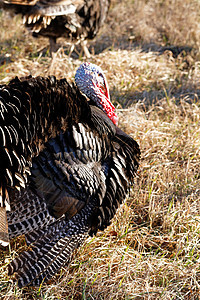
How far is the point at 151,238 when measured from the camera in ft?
9.91

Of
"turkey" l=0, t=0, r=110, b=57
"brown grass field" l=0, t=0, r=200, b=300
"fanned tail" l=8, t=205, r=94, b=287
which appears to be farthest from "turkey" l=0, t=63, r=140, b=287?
"turkey" l=0, t=0, r=110, b=57

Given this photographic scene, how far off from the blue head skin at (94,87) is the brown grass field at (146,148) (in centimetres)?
77

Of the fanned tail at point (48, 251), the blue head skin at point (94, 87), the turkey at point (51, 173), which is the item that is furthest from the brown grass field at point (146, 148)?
the blue head skin at point (94, 87)

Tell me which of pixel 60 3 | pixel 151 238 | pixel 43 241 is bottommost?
pixel 151 238

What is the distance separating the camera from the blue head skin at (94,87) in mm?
3174

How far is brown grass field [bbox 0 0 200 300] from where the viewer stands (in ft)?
8.49

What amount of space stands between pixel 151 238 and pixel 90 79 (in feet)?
4.71

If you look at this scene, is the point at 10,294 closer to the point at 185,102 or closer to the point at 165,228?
the point at 165,228

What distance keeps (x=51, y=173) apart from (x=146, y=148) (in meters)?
1.64

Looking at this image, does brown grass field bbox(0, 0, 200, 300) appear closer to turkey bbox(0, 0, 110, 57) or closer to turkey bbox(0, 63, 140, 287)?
turkey bbox(0, 63, 140, 287)

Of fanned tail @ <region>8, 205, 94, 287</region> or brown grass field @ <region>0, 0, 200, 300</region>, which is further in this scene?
brown grass field @ <region>0, 0, 200, 300</region>

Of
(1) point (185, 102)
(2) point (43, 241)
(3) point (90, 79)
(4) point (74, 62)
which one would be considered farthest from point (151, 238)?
(4) point (74, 62)

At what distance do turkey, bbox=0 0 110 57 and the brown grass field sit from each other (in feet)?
1.10

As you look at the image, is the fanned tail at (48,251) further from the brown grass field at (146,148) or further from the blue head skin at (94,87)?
the blue head skin at (94,87)
